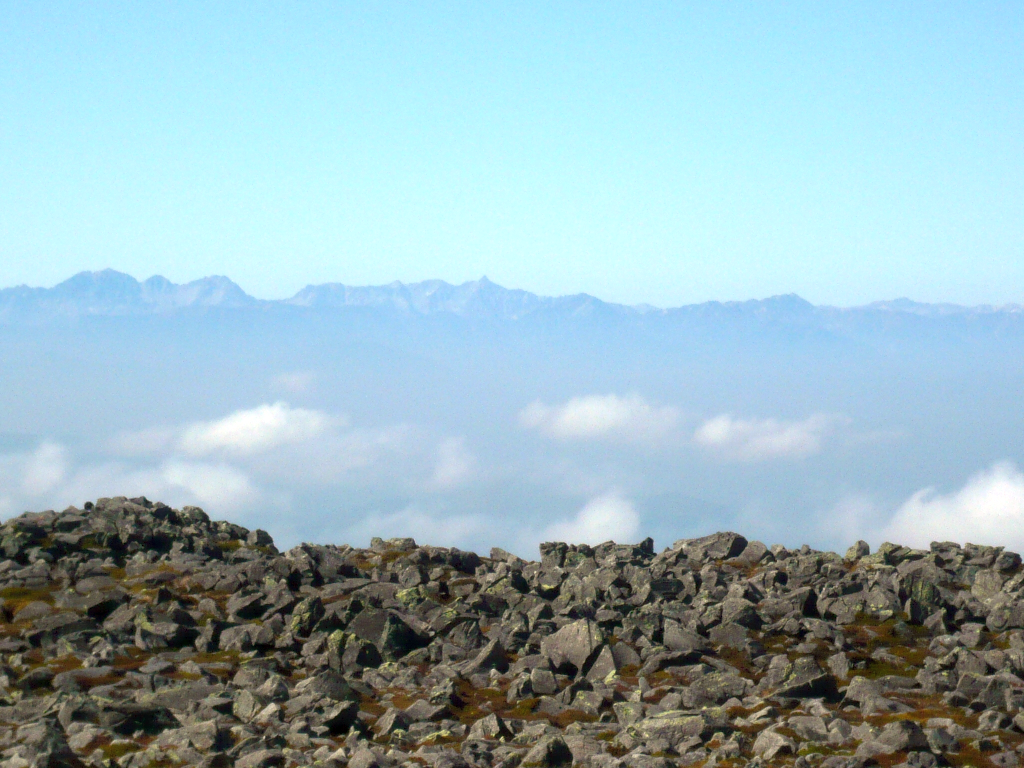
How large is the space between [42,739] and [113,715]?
217 centimetres

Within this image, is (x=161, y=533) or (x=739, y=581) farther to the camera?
(x=161, y=533)

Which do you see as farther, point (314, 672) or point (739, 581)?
point (739, 581)

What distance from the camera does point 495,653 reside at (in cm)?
2703

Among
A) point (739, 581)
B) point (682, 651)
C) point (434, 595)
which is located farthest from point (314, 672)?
point (739, 581)

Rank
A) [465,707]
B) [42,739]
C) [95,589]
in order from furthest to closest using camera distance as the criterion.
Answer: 1. [95,589]
2. [465,707]
3. [42,739]

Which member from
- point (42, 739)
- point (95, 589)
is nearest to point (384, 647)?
point (42, 739)

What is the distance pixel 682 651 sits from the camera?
87.1 feet

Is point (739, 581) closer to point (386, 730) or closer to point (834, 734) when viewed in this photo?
point (834, 734)

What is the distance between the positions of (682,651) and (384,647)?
30.3ft

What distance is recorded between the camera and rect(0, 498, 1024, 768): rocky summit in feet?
66.6

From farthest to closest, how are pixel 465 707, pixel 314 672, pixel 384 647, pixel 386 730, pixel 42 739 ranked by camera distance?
pixel 384 647 → pixel 314 672 → pixel 465 707 → pixel 386 730 → pixel 42 739

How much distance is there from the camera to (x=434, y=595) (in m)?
33.7

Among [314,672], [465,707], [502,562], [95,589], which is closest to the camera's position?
[465,707]

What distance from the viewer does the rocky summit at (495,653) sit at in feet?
66.6
